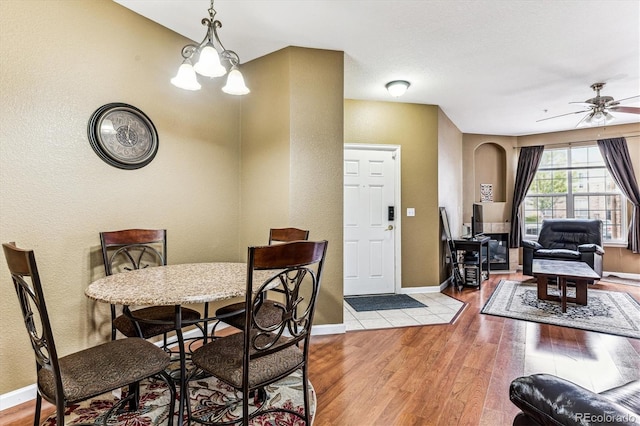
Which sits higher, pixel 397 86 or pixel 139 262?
pixel 397 86

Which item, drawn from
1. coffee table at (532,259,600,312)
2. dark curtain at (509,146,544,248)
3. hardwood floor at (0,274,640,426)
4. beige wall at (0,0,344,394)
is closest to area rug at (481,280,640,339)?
coffee table at (532,259,600,312)

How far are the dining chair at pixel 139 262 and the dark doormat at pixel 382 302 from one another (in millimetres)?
2108

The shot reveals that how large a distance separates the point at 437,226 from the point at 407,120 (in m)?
1.55

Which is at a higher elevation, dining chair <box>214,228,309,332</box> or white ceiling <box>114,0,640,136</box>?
white ceiling <box>114,0,640,136</box>

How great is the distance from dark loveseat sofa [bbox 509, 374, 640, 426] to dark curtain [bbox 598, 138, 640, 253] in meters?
5.81

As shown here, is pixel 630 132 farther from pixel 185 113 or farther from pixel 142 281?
pixel 142 281

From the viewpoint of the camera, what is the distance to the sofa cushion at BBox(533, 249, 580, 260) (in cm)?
463

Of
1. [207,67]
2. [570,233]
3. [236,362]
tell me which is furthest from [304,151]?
[570,233]

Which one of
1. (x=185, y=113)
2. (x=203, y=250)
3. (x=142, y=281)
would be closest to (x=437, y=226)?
(x=203, y=250)

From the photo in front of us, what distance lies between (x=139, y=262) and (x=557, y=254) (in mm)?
5527

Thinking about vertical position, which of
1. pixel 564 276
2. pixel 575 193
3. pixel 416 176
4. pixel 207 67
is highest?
Result: pixel 207 67

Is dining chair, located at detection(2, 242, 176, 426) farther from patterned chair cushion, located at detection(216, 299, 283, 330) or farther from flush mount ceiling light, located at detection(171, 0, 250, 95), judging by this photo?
flush mount ceiling light, located at detection(171, 0, 250, 95)

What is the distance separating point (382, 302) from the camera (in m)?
3.89

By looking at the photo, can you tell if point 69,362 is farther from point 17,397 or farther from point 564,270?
point 564,270
